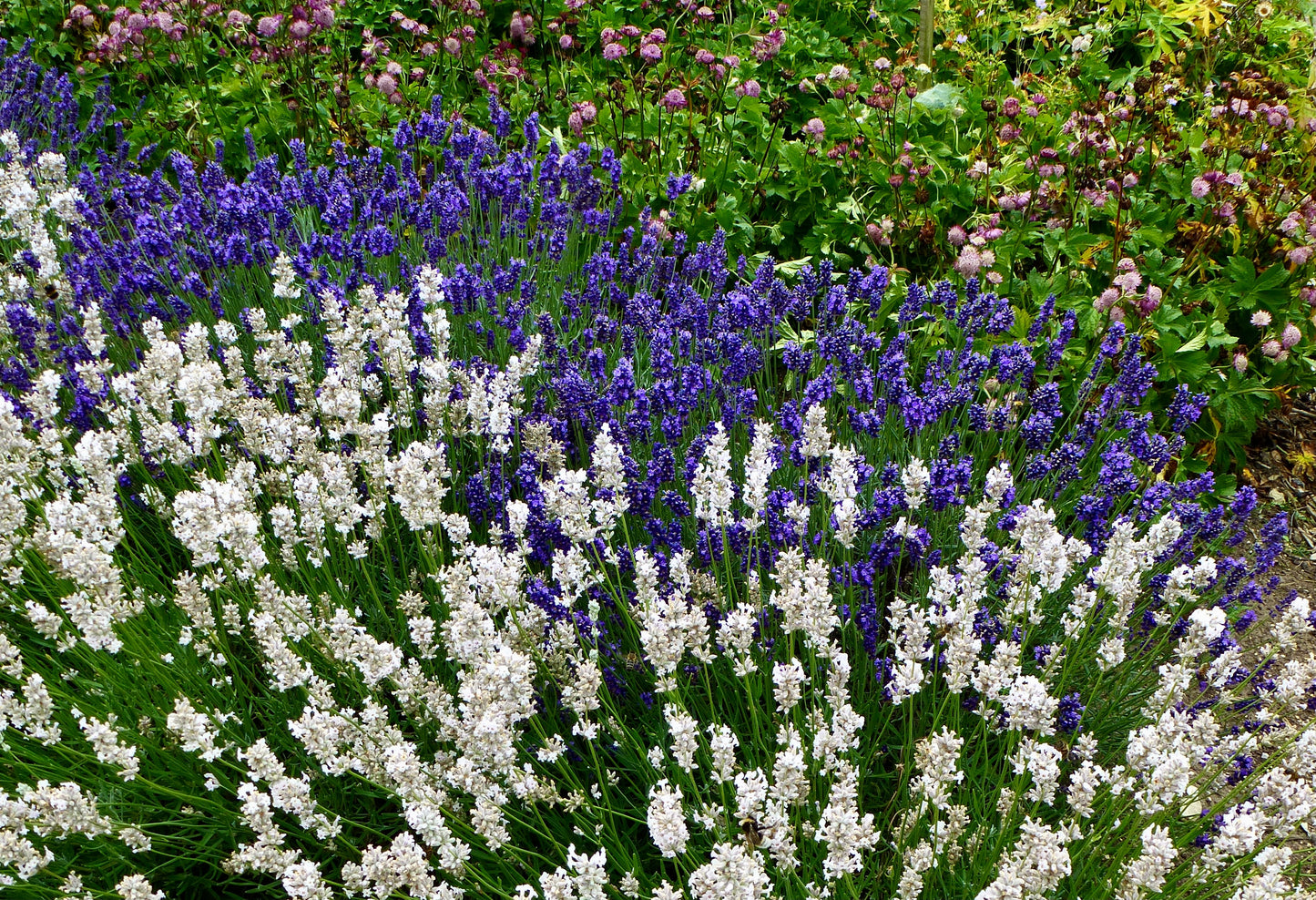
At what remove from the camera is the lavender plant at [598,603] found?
1.86 m

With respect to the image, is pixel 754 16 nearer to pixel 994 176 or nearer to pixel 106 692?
pixel 994 176

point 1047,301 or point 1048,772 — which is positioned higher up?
point 1047,301

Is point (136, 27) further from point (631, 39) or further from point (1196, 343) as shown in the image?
point (1196, 343)

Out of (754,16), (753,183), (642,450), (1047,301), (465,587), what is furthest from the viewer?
(754,16)

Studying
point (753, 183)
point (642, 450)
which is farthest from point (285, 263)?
point (753, 183)

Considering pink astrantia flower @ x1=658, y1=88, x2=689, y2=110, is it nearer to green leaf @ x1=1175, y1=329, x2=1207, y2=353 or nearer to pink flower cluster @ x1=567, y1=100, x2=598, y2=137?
pink flower cluster @ x1=567, y1=100, x2=598, y2=137

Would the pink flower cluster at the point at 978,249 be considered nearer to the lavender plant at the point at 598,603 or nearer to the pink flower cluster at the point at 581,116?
the lavender plant at the point at 598,603

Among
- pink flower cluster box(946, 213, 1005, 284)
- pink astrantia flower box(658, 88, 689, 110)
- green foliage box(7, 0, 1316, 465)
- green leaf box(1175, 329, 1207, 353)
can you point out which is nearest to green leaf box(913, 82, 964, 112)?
green foliage box(7, 0, 1316, 465)

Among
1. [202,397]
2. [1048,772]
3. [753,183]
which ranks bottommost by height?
[1048,772]

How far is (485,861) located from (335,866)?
39 cm

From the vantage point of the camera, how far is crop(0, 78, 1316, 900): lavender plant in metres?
1.86

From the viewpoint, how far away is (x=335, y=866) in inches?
97.3

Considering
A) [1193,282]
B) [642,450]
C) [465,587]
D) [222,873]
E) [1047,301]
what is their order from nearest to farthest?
[465,587] < [222,873] < [642,450] < [1047,301] < [1193,282]

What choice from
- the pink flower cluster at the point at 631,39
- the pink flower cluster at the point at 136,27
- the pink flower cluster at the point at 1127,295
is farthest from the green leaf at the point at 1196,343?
the pink flower cluster at the point at 136,27
